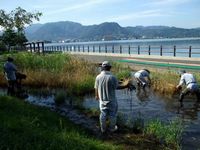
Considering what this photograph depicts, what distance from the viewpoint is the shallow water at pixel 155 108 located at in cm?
1118

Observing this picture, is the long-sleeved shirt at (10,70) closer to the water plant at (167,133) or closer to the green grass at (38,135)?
the green grass at (38,135)

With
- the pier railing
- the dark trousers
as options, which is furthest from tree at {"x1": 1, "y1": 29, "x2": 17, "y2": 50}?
the dark trousers

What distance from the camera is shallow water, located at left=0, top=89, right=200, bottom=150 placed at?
11180 millimetres

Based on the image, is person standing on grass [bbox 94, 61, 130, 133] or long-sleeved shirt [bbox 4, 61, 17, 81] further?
long-sleeved shirt [bbox 4, 61, 17, 81]

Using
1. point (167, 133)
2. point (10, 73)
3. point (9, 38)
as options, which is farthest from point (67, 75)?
point (9, 38)

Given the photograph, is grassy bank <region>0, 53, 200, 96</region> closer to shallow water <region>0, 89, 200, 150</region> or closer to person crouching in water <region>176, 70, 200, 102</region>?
shallow water <region>0, 89, 200, 150</region>

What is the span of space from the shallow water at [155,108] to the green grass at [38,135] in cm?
263

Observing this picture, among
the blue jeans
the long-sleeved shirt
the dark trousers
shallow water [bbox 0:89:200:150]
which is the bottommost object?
shallow water [bbox 0:89:200:150]

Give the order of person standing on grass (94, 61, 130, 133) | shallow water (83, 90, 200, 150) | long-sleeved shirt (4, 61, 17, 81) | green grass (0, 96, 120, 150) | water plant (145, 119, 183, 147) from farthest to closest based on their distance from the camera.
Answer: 1. long-sleeved shirt (4, 61, 17, 81)
2. shallow water (83, 90, 200, 150)
3. person standing on grass (94, 61, 130, 133)
4. water plant (145, 119, 183, 147)
5. green grass (0, 96, 120, 150)

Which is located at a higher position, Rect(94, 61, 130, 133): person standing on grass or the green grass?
Rect(94, 61, 130, 133): person standing on grass

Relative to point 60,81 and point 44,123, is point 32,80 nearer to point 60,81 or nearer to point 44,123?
point 60,81

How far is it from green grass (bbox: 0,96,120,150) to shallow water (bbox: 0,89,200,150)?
2.63 meters

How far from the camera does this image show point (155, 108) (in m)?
14.8

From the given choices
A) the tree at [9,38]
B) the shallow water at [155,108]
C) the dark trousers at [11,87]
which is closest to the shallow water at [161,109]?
the shallow water at [155,108]
